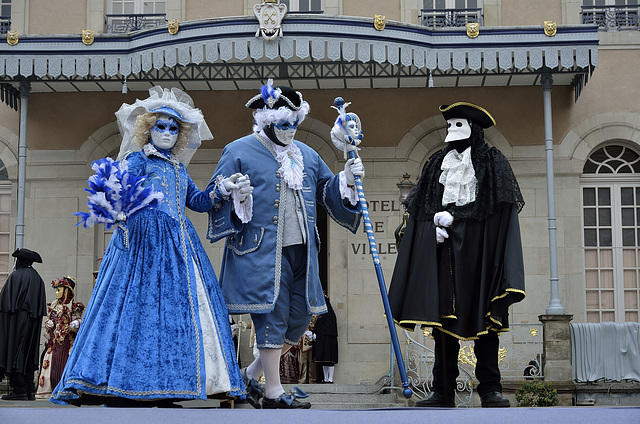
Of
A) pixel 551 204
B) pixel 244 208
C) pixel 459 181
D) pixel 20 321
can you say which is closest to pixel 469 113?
pixel 459 181

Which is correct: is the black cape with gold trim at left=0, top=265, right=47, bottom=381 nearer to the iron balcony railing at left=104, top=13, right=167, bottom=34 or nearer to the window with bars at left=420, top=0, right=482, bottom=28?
the iron balcony railing at left=104, top=13, right=167, bottom=34

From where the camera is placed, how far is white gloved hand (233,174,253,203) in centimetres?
593

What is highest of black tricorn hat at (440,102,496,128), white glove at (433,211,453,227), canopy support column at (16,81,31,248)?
canopy support column at (16,81,31,248)

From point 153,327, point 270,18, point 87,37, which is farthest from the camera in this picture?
point 87,37

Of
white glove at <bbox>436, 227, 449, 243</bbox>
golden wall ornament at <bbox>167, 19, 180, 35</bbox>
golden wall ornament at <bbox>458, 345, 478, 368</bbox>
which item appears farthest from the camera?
golden wall ornament at <bbox>167, 19, 180, 35</bbox>

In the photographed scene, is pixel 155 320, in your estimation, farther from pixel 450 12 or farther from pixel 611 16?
pixel 611 16

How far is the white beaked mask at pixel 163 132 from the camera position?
6.29 m

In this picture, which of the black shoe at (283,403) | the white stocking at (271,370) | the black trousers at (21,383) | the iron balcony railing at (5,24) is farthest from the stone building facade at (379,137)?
the black shoe at (283,403)

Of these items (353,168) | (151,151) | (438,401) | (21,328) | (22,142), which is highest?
(22,142)

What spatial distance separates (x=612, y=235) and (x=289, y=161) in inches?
355

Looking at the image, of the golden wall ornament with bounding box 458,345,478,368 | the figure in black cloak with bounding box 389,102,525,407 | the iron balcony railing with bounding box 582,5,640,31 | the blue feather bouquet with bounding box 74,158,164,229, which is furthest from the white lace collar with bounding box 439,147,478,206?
the iron balcony railing with bounding box 582,5,640,31

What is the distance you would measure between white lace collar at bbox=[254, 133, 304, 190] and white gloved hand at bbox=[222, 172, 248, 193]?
350 mm

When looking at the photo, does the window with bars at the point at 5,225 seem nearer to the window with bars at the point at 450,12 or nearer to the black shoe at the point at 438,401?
the window with bars at the point at 450,12

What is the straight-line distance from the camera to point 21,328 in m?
11.4
